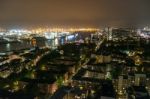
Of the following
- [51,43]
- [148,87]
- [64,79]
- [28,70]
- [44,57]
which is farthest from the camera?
[51,43]

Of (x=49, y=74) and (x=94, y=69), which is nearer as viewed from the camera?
(x=49, y=74)

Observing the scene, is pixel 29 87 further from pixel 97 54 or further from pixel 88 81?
pixel 97 54

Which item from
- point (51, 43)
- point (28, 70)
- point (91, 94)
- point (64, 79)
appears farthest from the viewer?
point (51, 43)

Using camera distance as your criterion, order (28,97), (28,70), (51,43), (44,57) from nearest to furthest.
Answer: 1. (28,97)
2. (28,70)
3. (44,57)
4. (51,43)

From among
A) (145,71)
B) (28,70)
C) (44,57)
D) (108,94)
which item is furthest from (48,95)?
(44,57)

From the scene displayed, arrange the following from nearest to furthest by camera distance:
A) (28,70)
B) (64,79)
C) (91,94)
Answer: (91,94) < (64,79) < (28,70)

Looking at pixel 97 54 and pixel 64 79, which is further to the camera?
pixel 97 54

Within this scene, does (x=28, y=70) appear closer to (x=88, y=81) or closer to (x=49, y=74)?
(x=49, y=74)

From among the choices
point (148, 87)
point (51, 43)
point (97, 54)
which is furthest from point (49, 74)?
point (51, 43)
